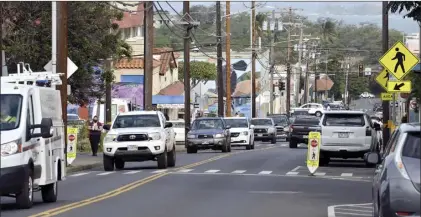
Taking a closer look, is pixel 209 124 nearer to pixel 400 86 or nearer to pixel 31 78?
pixel 400 86

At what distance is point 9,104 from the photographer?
18.8 metres

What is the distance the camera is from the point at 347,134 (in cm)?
3478

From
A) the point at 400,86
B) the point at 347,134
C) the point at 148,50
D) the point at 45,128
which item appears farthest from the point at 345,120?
the point at 45,128

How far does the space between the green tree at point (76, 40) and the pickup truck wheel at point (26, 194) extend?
20231 mm

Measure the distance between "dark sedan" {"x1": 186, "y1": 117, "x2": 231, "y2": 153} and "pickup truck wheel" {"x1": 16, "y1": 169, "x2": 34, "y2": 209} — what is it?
28.0 m

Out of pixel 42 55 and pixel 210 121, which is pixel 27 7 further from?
pixel 210 121

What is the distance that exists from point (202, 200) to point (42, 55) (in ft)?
65.8

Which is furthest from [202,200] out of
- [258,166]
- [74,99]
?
[74,99]

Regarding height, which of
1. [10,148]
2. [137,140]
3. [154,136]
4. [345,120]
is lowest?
[137,140]

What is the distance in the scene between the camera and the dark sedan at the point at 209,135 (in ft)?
153

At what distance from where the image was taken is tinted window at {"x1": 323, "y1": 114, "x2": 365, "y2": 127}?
35.0m

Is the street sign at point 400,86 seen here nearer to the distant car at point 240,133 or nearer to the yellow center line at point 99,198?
the yellow center line at point 99,198

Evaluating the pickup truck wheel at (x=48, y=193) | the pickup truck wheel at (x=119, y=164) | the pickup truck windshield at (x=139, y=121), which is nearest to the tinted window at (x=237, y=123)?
the pickup truck wheel at (x=119, y=164)

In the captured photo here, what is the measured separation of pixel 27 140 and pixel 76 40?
23.1 meters
